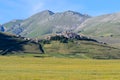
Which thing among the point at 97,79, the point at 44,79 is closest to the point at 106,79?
the point at 97,79

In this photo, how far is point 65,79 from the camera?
92.9m

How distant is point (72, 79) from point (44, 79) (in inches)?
300

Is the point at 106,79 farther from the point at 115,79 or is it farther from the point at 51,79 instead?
the point at 51,79

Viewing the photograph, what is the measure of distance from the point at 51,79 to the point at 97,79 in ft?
40.4

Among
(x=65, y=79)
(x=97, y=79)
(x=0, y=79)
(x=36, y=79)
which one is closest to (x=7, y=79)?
(x=0, y=79)

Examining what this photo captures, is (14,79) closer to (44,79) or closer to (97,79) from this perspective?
(44,79)

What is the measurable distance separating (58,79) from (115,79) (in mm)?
15049

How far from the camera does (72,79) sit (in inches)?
3632

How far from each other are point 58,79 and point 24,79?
9008 millimetres

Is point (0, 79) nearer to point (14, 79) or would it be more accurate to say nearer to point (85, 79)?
point (14, 79)

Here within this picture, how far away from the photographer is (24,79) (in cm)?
9238

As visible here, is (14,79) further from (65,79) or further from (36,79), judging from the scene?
(65,79)

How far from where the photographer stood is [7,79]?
296 ft

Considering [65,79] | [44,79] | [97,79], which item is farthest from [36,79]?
[97,79]
